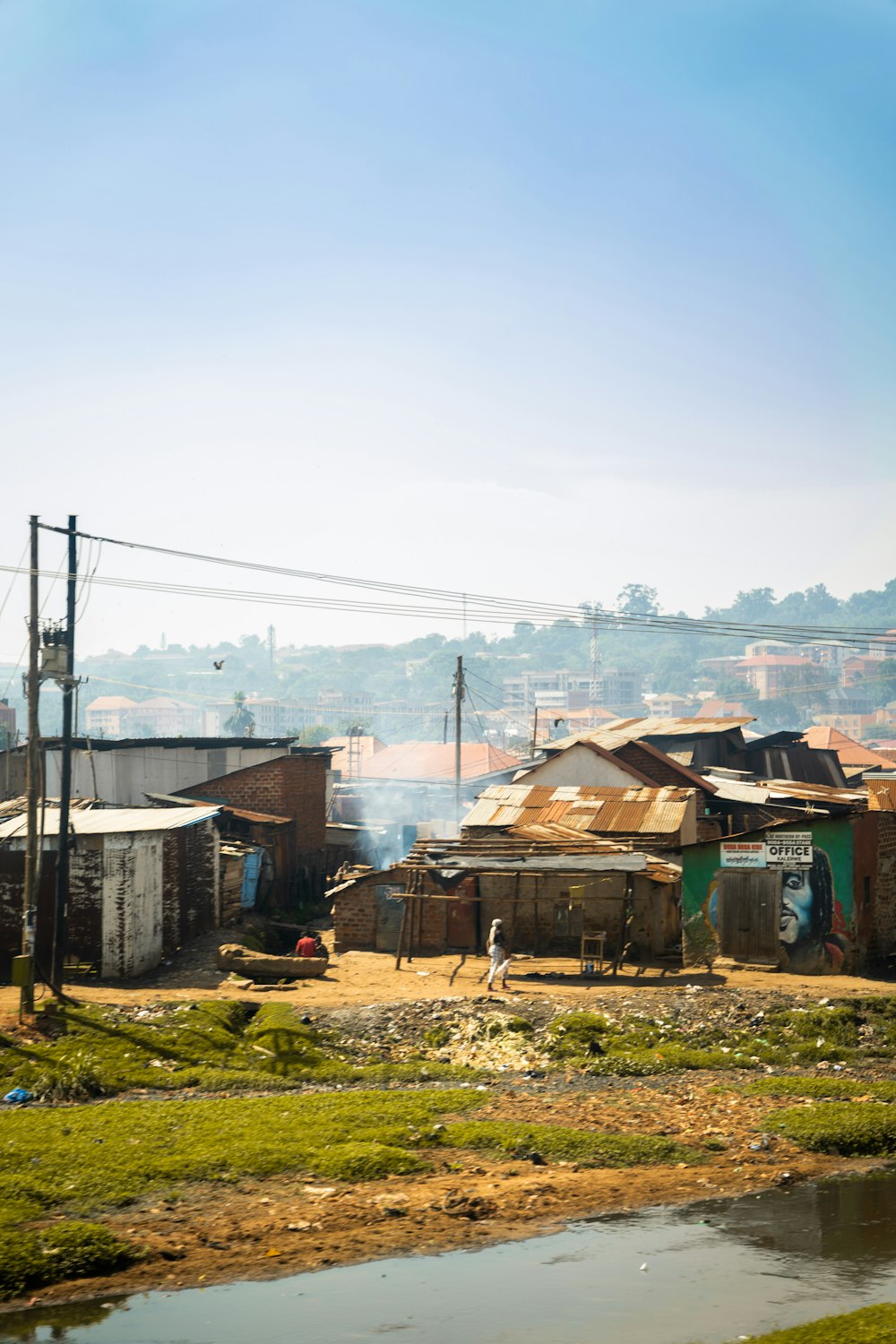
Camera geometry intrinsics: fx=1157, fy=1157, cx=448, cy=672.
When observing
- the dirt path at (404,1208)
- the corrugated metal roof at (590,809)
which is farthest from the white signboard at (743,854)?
the dirt path at (404,1208)

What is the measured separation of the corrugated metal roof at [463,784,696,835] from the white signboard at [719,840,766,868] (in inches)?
Answer: 185

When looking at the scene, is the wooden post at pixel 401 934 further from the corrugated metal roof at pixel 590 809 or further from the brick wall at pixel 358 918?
the corrugated metal roof at pixel 590 809

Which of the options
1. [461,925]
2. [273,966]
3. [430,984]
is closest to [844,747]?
[461,925]

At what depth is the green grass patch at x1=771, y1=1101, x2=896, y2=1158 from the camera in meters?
15.5

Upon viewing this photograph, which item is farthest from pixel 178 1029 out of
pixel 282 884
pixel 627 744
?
pixel 627 744

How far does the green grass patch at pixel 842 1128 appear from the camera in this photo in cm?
1546

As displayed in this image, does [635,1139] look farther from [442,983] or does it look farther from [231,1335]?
[442,983]

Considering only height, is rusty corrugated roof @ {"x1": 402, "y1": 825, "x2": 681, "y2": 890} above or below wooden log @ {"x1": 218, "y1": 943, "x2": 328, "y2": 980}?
above

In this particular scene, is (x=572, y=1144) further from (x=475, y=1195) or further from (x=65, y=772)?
(x=65, y=772)

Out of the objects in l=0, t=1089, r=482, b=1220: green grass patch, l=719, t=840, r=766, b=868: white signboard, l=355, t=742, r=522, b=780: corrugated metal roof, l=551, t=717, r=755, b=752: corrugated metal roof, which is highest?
l=551, t=717, r=755, b=752: corrugated metal roof

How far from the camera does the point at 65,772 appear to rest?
22234mm

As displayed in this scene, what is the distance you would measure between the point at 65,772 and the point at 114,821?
5.44 meters

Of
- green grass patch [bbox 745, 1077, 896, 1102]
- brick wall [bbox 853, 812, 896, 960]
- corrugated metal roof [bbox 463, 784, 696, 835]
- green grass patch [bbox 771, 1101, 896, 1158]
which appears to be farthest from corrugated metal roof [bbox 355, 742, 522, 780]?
green grass patch [bbox 771, 1101, 896, 1158]

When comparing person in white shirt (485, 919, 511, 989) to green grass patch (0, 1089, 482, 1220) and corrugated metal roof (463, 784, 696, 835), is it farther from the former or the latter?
corrugated metal roof (463, 784, 696, 835)
